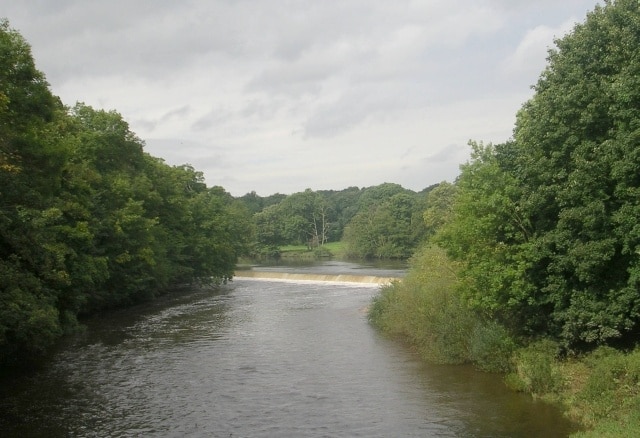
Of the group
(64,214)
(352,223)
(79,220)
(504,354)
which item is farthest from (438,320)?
(352,223)

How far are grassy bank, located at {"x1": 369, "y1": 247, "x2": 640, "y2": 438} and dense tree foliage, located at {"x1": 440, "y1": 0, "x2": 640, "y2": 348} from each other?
0.94 metres

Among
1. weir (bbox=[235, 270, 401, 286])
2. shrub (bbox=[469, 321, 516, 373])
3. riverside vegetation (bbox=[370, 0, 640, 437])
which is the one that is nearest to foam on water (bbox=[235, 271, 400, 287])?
weir (bbox=[235, 270, 401, 286])

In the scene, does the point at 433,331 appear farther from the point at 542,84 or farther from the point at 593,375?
the point at 542,84

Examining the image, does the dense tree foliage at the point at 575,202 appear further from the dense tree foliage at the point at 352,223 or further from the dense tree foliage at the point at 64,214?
the dense tree foliage at the point at 352,223

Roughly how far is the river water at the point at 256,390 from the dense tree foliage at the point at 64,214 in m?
2.51

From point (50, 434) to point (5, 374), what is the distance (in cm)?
794

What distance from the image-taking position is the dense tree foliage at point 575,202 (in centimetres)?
1788

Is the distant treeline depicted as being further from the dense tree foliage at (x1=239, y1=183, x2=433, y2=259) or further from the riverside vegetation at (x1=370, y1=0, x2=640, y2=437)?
the dense tree foliage at (x1=239, y1=183, x2=433, y2=259)

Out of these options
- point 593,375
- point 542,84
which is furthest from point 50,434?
point 542,84

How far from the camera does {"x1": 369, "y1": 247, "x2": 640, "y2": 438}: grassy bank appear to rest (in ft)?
55.0

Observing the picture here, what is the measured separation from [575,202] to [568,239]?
1.21m

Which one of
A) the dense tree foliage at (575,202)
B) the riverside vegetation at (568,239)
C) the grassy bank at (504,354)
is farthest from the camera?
the dense tree foliage at (575,202)

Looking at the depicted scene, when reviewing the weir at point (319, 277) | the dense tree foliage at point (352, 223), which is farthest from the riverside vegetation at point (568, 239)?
the dense tree foliage at point (352, 223)

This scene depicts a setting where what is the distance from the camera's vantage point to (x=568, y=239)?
63.7 ft
